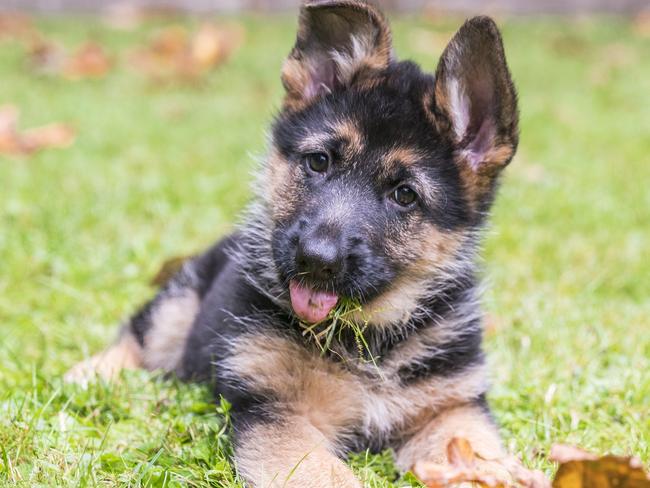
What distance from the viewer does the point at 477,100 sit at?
344 centimetres

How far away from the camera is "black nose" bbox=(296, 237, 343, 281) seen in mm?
3002

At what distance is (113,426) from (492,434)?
150 cm

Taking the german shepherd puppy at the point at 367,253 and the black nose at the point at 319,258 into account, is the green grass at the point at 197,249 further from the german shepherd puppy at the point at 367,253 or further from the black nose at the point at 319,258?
the black nose at the point at 319,258

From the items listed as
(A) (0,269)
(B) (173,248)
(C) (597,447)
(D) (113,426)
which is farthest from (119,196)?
(C) (597,447)

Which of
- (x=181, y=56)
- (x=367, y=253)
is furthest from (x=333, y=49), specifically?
(x=181, y=56)

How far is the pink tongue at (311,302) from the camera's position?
3.20 meters

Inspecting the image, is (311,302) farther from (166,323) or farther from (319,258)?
(166,323)

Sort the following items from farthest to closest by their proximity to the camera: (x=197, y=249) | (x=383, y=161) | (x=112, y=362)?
(x=197, y=249) < (x=112, y=362) < (x=383, y=161)

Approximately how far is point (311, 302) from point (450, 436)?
752 mm

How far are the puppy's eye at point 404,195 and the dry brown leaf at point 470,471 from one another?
0.96 m

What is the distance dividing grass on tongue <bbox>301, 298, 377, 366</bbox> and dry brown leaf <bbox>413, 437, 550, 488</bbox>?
21.5 inches

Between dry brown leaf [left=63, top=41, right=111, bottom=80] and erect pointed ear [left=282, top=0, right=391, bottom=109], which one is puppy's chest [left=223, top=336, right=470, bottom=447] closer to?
erect pointed ear [left=282, top=0, right=391, bottom=109]

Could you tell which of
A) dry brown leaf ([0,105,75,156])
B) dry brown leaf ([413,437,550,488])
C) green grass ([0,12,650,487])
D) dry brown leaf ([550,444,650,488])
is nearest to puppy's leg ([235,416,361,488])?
green grass ([0,12,650,487])

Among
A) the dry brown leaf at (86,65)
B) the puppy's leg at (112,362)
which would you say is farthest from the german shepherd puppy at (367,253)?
the dry brown leaf at (86,65)
